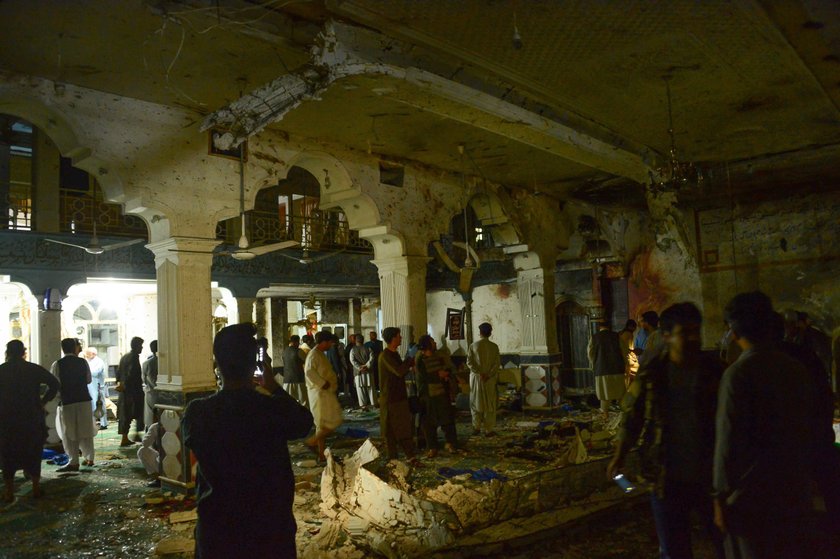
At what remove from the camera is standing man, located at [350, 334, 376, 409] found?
1360 cm

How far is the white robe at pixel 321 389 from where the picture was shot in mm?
7539

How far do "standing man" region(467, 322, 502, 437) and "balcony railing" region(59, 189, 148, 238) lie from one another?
328 inches

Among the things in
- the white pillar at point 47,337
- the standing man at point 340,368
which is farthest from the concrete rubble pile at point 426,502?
the white pillar at point 47,337

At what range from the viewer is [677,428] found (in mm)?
3029

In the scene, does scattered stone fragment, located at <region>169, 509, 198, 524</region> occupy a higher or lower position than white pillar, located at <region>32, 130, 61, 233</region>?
lower

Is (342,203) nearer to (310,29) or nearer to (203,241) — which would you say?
(203,241)

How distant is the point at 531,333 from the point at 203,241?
6778 millimetres

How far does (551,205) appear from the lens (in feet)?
37.7

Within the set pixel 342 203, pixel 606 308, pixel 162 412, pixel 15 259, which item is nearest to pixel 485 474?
pixel 162 412

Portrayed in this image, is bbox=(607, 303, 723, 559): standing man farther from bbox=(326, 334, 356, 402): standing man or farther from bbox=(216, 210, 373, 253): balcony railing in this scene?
bbox=(216, 210, 373, 253): balcony railing

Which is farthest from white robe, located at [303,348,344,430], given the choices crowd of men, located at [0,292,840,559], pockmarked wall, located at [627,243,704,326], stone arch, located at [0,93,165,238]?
pockmarked wall, located at [627,243,704,326]

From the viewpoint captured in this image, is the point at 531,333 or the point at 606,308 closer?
the point at 531,333

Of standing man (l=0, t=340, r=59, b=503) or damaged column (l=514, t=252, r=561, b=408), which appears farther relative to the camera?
damaged column (l=514, t=252, r=561, b=408)

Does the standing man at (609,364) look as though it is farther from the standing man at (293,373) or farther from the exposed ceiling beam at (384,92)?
the standing man at (293,373)
